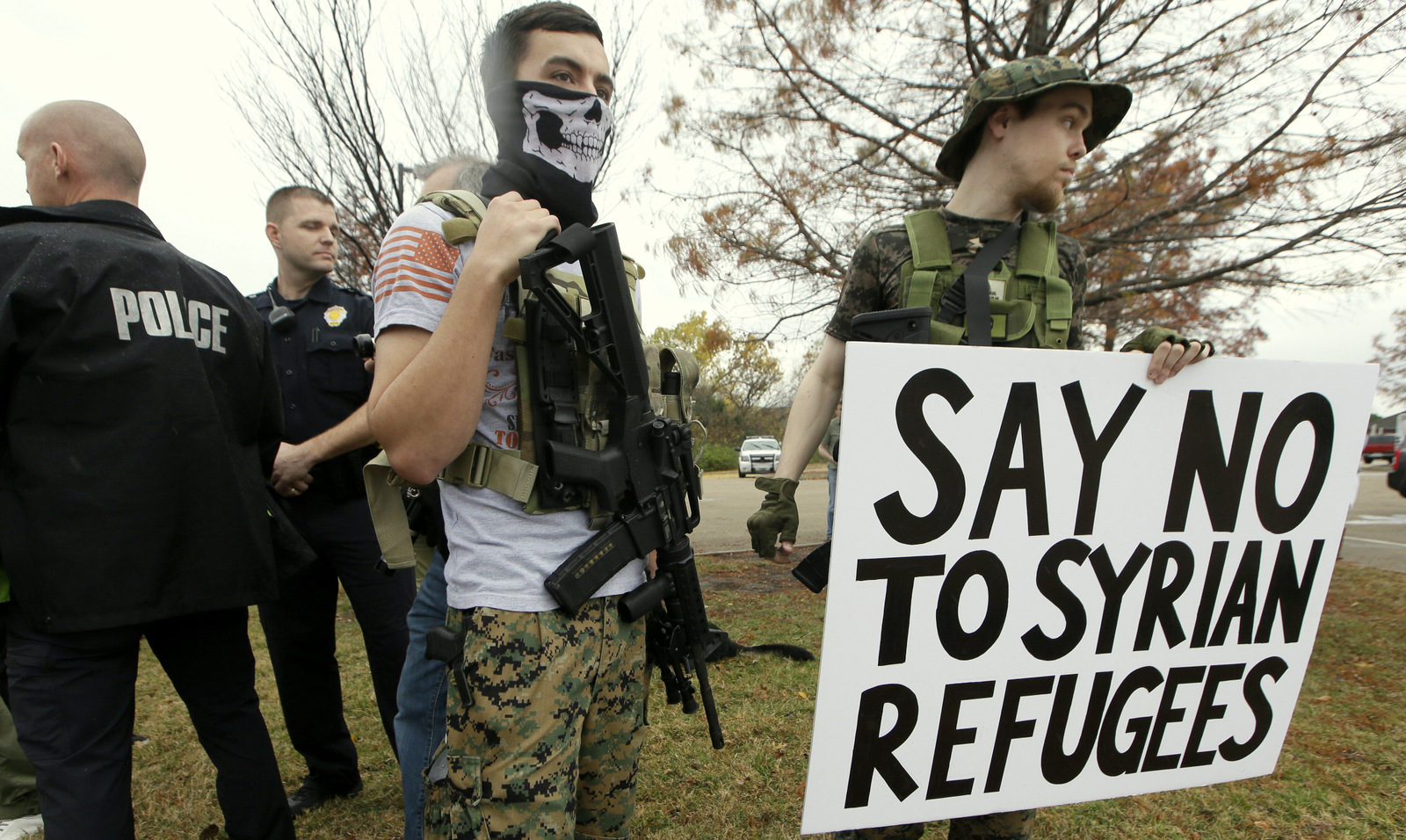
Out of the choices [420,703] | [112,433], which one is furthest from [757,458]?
[112,433]

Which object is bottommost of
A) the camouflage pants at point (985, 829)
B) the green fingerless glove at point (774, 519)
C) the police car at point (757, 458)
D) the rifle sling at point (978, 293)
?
the police car at point (757, 458)

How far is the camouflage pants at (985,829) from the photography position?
1.66 m

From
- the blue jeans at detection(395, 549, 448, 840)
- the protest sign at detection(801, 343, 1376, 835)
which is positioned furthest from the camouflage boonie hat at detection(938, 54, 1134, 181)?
the blue jeans at detection(395, 549, 448, 840)

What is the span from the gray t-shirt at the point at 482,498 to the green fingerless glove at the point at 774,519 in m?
0.42

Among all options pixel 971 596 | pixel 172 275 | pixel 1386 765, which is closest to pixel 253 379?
pixel 172 275

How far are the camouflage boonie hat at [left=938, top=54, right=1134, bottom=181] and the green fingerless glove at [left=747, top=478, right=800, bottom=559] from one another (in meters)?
0.92

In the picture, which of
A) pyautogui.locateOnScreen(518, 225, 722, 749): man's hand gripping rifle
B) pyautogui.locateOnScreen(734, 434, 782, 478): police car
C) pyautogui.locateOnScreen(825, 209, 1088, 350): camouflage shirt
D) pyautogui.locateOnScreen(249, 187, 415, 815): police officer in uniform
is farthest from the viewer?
pyautogui.locateOnScreen(734, 434, 782, 478): police car

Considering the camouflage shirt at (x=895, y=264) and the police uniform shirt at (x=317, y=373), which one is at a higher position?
the camouflage shirt at (x=895, y=264)

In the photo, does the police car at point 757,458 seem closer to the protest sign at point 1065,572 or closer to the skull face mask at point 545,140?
the protest sign at point 1065,572

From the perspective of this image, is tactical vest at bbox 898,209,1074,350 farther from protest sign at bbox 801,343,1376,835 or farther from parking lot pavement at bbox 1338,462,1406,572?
parking lot pavement at bbox 1338,462,1406,572

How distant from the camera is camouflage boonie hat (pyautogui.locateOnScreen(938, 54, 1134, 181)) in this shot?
64.9 inches

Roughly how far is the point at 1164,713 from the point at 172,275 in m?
2.48

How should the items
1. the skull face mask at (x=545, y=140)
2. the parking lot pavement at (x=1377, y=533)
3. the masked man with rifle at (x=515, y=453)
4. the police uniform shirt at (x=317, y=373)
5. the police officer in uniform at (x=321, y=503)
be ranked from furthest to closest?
the parking lot pavement at (x=1377, y=533) → the police uniform shirt at (x=317, y=373) → the police officer in uniform at (x=321, y=503) → the skull face mask at (x=545, y=140) → the masked man with rifle at (x=515, y=453)

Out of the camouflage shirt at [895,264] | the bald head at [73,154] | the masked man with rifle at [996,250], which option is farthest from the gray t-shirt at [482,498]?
the bald head at [73,154]
